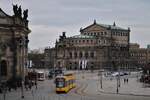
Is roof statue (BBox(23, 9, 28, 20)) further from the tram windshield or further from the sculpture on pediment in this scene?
the tram windshield

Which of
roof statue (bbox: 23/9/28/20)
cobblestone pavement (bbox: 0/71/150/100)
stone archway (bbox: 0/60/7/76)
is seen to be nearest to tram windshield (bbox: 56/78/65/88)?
cobblestone pavement (bbox: 0/71/150/100)

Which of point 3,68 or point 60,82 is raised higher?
point 3,68

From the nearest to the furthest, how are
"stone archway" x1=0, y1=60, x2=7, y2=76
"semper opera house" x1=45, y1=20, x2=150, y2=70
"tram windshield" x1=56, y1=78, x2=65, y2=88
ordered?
"tram windshield" x1=56, y1=78, x2=65, y2=88
"stone archway" x1=0, y1=60, x2=7, y2=76
"semper opera house" x1=45, y1=20, x2=150, y2=70

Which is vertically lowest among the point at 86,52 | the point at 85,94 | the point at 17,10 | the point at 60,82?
the point at 85,94

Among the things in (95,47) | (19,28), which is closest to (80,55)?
(95,47)

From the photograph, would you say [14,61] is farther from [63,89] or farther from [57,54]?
[57,54]

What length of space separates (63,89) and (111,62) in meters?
121

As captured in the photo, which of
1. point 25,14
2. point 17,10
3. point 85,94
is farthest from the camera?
point 25,14

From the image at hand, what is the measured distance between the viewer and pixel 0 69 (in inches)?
2933

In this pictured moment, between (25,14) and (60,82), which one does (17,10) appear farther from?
(60,82)

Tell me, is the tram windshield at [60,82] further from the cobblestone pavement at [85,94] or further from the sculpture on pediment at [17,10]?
the sculpture on pediment at [17,10]

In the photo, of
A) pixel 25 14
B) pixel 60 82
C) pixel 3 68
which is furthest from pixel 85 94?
Result: pixel 25 14

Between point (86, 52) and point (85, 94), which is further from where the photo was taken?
point (86, 52)

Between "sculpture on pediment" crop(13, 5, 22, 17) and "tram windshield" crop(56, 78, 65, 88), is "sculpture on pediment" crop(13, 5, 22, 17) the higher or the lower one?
the higher one
